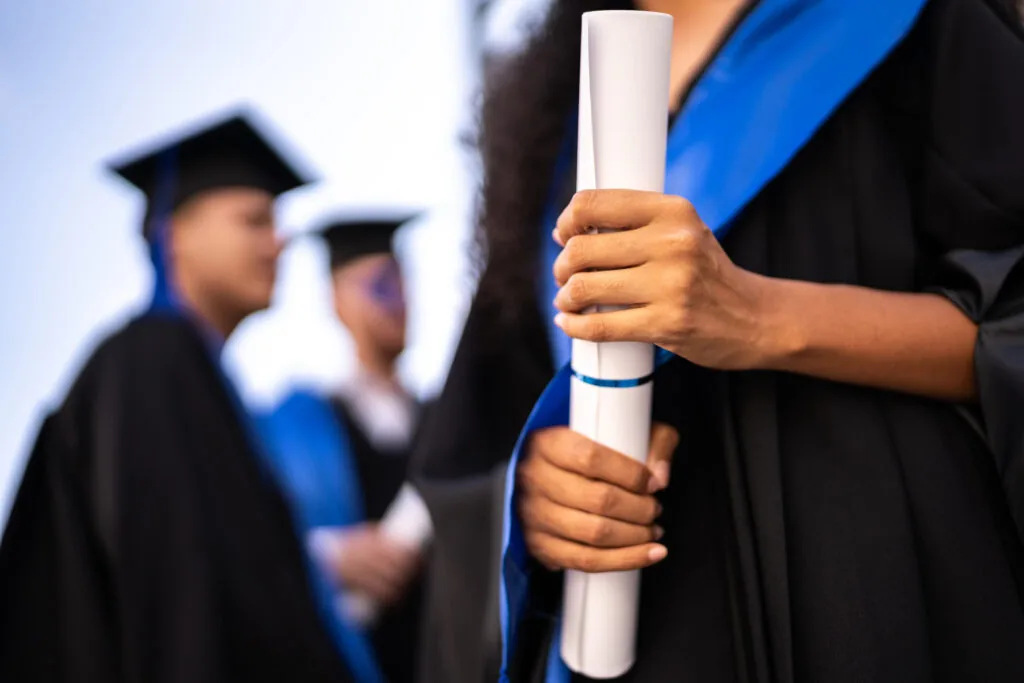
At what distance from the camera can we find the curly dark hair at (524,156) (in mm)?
910

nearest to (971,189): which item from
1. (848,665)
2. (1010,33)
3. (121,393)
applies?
(1010,33)

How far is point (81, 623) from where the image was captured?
152 cm

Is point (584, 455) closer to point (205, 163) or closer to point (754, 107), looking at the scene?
point (754, 107)

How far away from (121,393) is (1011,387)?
169 cm

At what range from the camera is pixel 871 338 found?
1.97ft

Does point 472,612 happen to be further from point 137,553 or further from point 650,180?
point 137,553

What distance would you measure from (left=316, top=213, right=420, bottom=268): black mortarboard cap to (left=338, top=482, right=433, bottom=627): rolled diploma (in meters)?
0.97

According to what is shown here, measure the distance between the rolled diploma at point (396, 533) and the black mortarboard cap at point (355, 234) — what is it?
974 mm

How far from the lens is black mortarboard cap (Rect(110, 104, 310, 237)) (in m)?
2.12

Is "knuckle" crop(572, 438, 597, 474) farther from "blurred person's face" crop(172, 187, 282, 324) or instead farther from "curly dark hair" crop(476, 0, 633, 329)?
"blurred person's face" crop(172, 187, 282, 324)

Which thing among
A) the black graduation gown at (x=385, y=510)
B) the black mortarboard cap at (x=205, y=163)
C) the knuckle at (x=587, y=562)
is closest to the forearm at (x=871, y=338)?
the knuckle at (x=587, y=562)

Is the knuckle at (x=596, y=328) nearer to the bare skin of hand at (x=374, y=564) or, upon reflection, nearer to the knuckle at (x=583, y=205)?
the knuckle at (x=583, y=205)

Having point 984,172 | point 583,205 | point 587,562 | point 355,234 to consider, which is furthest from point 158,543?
point 355,234

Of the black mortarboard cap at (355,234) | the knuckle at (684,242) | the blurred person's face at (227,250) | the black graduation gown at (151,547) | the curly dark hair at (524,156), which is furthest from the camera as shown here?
the black mortarboard cap at (355,234)
